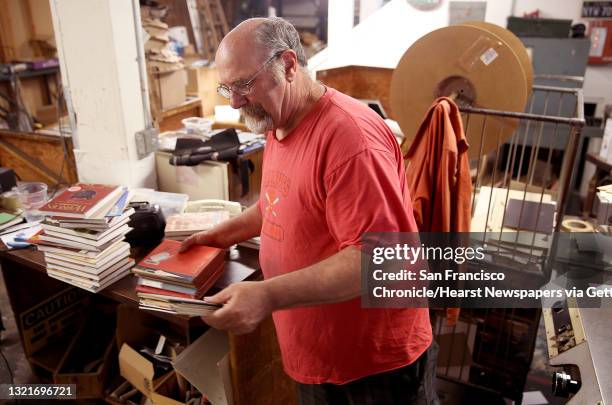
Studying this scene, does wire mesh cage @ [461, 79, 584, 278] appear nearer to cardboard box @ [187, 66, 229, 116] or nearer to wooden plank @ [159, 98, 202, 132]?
wooden plank @ [159, 98, 202, 132]

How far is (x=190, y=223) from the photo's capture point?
5.66 ft

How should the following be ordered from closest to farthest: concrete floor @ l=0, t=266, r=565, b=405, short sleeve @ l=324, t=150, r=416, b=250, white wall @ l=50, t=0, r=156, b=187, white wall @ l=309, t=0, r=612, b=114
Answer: short sleeve @ l=324, t=150, r=416, b=250
white wall @ l=50, t=0, r=156, b=187
concrete floor @ l=0, t=266, r=565, b=405
white wall @ l=309, t=0, r=612, b=114

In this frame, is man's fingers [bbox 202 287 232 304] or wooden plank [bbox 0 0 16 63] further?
wooden plank [bbox 0 0 16 63]

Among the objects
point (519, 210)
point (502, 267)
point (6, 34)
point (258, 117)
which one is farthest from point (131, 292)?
point (6, 34)

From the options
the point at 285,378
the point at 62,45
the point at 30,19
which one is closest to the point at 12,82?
the point at 30,19

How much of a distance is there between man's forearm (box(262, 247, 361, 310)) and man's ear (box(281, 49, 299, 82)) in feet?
1.48

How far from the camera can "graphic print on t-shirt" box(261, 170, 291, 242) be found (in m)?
1.19

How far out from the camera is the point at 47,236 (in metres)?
1.60

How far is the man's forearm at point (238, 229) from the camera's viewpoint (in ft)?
5.00

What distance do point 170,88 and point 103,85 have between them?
1199 mm

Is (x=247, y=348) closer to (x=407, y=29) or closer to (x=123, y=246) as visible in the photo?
(x=123, y=246)

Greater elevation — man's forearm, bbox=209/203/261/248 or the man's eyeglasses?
the man's eyeglasses

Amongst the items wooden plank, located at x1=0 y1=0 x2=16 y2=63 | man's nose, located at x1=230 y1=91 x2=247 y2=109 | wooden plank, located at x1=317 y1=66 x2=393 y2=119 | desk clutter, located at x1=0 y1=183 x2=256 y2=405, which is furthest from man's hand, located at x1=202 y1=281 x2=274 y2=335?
wooden plank, located at x1=0 y1=0 x2=16 y2=63

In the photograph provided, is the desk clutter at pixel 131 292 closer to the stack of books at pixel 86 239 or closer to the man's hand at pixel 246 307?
the stack of books at pixel 86 239
